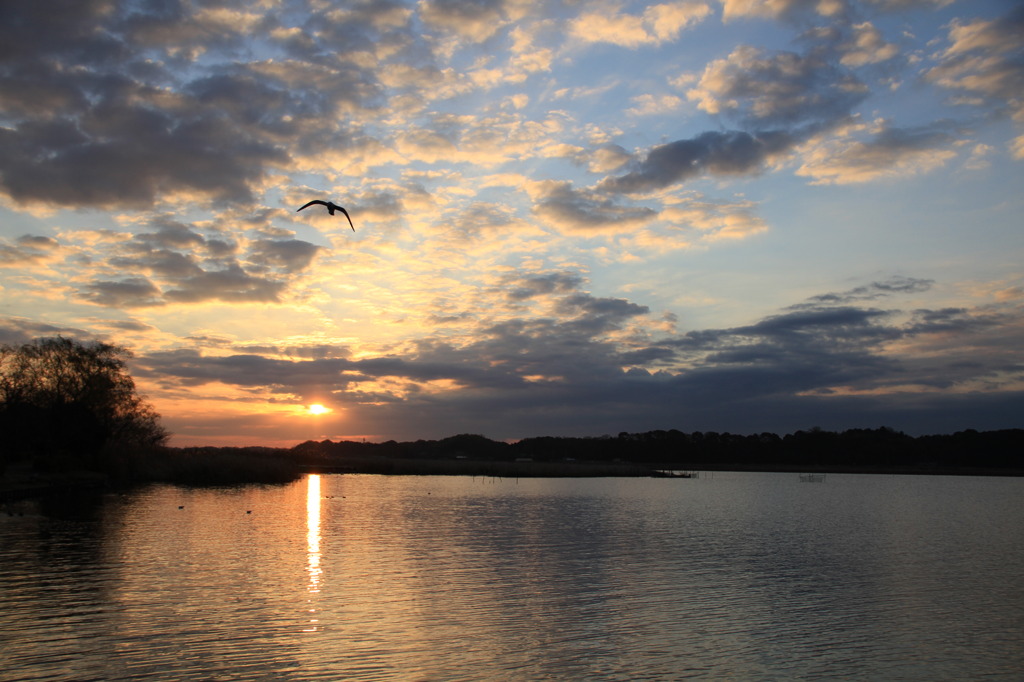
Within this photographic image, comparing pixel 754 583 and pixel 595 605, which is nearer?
pixel 595 605

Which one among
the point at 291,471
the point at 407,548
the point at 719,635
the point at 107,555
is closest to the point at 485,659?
the point at 719,635

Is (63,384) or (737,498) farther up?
(63,384)

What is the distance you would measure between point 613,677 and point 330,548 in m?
21.2

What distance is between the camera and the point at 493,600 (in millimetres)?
22438

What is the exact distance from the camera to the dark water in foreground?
52.6ft

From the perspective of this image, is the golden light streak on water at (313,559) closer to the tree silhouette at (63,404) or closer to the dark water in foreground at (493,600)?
the dark water in foreground at (493,600)

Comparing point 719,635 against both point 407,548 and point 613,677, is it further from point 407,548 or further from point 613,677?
point 407,548

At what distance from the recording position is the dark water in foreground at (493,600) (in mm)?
16047

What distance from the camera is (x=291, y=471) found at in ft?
305

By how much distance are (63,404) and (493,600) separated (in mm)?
71722

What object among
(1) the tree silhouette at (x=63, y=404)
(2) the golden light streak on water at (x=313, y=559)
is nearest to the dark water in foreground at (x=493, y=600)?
(2) the golden light streak on water at (x=313, y=559)

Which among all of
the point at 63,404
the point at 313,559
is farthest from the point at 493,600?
the point at 63,404

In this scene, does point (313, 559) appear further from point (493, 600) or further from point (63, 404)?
point (63, 404)

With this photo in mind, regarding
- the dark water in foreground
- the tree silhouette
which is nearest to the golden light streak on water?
the dark water in foreground
